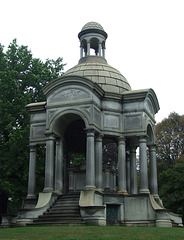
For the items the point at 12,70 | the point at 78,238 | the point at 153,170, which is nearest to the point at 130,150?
the point at 153,170

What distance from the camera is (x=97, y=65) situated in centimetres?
2622

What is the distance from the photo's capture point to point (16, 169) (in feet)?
87.8

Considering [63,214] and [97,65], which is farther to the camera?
[97,65]

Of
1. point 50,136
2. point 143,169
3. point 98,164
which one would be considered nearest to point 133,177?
point 143,169

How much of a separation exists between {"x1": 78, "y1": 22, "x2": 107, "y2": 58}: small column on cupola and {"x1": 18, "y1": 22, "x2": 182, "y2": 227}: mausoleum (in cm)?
25

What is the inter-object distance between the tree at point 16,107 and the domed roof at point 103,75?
5.28 metres

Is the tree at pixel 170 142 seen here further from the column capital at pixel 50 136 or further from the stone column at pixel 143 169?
the column capital at pixel 50 136

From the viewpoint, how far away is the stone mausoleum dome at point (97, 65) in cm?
2495

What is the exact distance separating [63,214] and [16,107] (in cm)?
1141

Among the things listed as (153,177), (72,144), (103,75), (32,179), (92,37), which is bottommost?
(32,179)

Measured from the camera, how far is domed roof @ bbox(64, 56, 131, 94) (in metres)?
24.8

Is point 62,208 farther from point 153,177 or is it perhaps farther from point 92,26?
point 92,26

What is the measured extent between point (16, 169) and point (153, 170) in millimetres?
10119

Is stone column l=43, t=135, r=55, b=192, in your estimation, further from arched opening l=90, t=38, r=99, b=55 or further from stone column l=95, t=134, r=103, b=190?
arched opening l=90, t=38, r=99, b=55
